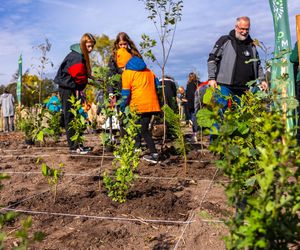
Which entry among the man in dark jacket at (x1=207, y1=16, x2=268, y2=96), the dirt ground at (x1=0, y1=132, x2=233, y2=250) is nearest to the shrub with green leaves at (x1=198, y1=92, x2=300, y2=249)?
the dirt ground at (x1=0, y1=132, x2=233, y2=250)

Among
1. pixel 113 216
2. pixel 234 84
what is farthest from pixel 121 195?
pixel 234 84

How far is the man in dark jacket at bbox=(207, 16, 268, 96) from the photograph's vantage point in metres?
4.48

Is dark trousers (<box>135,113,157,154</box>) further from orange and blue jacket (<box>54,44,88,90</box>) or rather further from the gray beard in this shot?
the gray beard

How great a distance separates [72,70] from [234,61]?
7.07 ft

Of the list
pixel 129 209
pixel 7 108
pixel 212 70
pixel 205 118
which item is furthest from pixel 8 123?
pixel 205 118

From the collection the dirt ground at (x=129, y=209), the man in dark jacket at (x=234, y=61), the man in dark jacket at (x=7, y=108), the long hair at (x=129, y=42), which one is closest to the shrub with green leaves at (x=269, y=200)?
the dirt ground at (x=129, y=209)

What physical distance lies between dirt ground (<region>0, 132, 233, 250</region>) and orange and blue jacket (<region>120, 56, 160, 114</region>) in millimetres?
734

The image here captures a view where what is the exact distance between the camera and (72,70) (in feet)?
17.2

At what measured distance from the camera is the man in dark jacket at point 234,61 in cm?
448

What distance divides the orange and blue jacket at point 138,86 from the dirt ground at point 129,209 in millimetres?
734

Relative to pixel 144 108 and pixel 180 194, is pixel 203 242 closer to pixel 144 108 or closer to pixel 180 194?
pixel 180 194

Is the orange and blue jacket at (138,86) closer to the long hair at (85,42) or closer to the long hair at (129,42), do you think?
the long hair at (129,42)

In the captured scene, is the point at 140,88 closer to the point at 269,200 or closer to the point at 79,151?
the point at 79,151

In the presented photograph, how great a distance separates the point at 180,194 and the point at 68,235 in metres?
1.13
